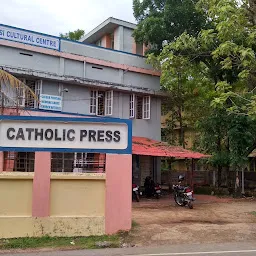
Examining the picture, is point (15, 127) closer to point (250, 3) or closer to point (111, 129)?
point (111, 129)

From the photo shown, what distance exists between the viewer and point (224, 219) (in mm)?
12148

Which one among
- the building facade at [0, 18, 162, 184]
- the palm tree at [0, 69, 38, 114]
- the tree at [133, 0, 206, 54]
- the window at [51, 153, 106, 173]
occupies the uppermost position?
the tree at [133, 0, 206, 54]

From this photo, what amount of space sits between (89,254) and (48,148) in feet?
9.44

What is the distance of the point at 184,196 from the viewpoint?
49.3ft

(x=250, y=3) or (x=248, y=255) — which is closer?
(x=248, y=255)

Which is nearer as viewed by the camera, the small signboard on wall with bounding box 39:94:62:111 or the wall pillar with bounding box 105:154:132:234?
the wall pillar with bounding box 105:154:132:234

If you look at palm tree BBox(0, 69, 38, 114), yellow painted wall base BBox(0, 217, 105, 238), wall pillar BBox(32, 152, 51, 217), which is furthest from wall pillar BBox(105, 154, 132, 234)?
palm tree BBox(0, 69, 38, 114)

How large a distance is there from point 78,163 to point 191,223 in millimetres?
3993

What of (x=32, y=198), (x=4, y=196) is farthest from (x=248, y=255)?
(x=4, y=196)

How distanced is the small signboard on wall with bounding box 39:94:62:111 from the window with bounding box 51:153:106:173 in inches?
173

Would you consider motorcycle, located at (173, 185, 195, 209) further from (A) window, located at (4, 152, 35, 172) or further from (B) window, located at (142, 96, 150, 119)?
(A) window, located at (4, 152, 35, 172)

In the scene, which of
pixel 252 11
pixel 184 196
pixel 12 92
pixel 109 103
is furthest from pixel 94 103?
pixel 252 11

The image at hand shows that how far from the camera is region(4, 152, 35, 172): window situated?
1000 centimetres

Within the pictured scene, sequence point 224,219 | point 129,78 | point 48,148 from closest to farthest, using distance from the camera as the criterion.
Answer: point 48,148, point 224,219, point 129,78
